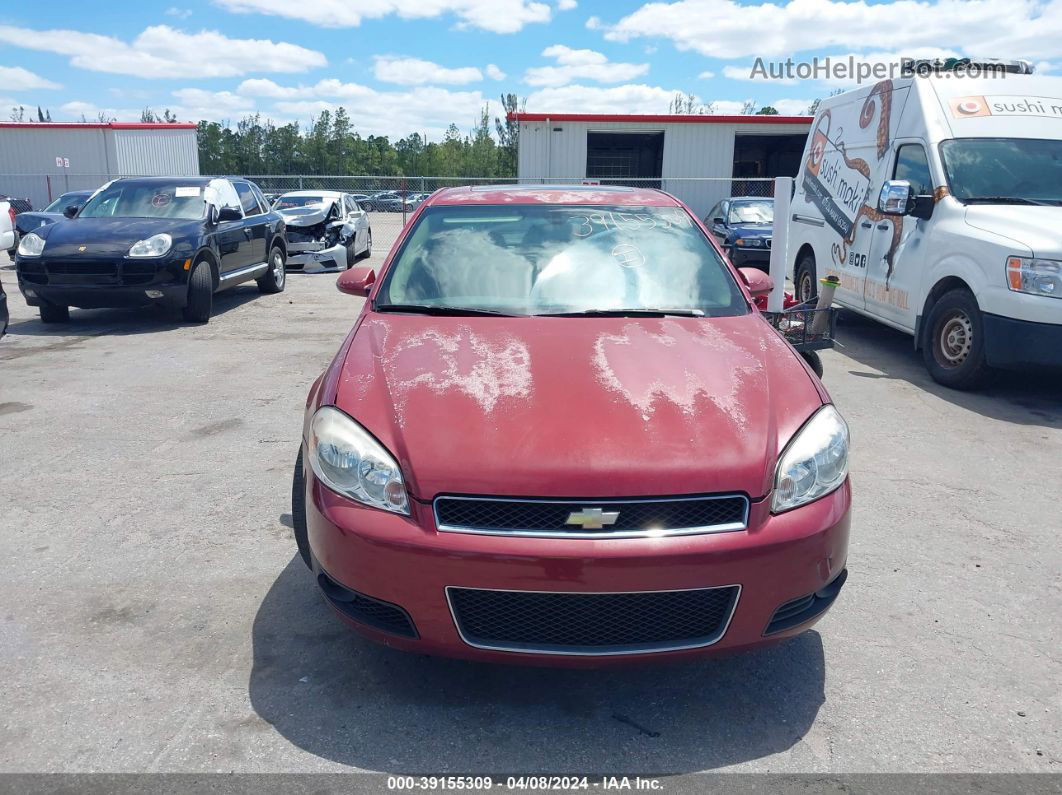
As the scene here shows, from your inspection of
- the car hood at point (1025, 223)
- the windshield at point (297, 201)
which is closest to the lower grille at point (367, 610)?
the car hood at point (1025, 223)

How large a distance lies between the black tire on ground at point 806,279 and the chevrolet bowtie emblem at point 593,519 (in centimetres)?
858

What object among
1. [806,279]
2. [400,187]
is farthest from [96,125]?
[806,279]

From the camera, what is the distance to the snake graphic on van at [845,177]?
28.7 ft

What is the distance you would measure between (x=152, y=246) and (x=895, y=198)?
762 centimetres

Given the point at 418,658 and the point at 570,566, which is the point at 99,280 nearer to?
the point at 418,658

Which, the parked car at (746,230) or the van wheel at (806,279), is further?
the parked car at (746,230)

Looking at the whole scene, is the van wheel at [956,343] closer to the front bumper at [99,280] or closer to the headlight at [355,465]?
the headlight at [355,465]

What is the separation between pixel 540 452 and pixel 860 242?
296 inches

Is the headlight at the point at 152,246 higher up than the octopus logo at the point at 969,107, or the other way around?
the octopus logo at the point at 969,107

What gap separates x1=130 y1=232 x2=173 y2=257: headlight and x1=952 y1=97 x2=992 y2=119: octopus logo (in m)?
8.15

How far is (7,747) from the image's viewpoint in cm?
257

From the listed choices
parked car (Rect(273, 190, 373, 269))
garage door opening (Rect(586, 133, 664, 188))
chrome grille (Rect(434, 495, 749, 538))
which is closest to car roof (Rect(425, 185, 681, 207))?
chrome grille (Rect(434, 495, 749, 538))

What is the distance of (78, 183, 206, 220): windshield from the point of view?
10398 mm

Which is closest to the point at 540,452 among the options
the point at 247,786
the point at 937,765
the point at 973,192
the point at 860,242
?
the point at 247,786
